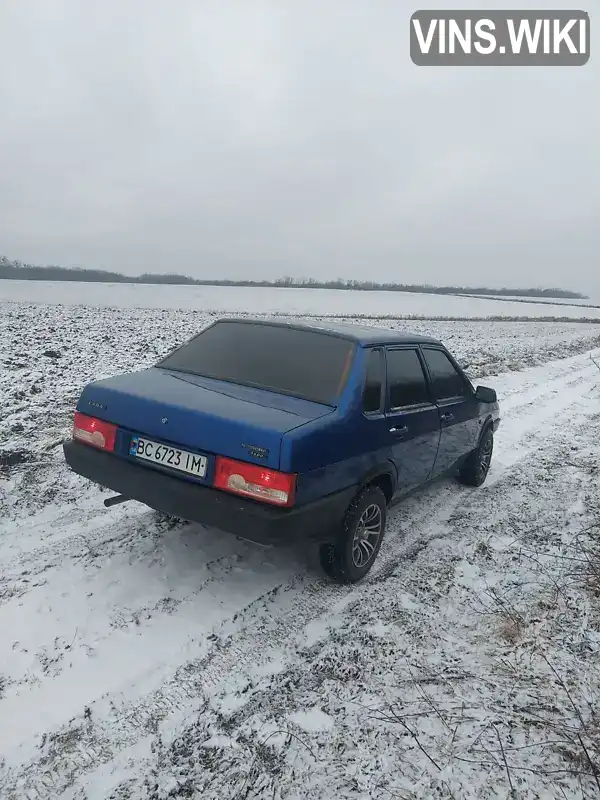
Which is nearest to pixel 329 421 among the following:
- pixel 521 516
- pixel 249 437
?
pixel 249 437

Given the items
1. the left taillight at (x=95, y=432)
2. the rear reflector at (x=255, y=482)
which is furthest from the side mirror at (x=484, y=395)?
the left taillight at (x=95, y=432)

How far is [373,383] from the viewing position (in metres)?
3.47

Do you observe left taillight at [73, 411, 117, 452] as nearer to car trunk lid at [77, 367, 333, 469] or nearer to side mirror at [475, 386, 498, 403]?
car trunk lid at [77, 367, 333, 469]

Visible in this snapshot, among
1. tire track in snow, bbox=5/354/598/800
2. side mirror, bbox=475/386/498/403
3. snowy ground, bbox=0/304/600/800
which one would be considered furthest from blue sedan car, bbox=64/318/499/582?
side mirror, bbox=475/386/498/403

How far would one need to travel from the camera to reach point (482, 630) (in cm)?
296

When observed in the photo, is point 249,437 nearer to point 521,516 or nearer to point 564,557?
point 564,557

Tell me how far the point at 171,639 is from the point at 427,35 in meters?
16.0

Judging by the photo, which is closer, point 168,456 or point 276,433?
point 276,433

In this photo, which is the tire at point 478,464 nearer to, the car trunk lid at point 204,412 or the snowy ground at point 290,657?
the snowy ground at point 290,657

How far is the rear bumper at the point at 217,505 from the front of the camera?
2.72m

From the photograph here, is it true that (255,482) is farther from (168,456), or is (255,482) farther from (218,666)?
(218,666)

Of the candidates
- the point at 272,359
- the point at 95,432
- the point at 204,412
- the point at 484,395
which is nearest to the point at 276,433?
the point at 204,412

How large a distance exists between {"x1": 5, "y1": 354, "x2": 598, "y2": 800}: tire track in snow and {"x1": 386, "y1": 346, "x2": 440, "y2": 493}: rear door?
0.49 meters

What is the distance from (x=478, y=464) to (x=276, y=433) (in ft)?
11.1
